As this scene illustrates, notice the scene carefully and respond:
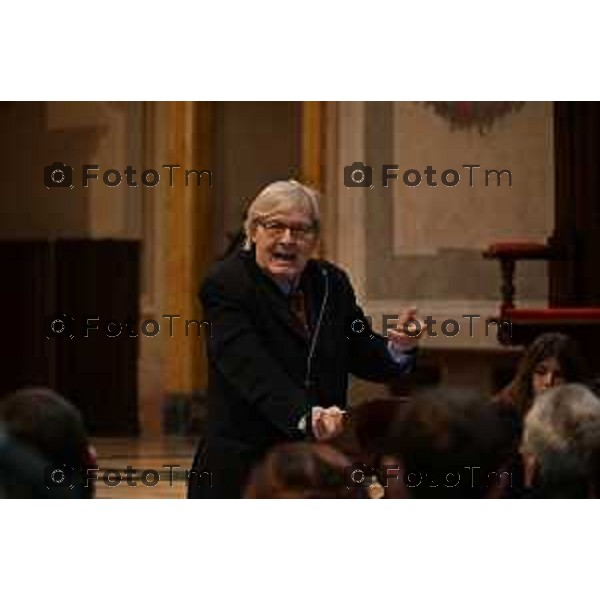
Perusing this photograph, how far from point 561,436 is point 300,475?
71 centimetres

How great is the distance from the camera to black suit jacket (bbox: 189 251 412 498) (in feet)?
14.8

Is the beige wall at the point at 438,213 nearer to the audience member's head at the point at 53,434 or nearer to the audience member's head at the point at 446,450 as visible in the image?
the audience member's head at the point at 446,450

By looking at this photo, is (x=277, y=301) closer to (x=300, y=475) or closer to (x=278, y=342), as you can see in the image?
(x=278, y=342)

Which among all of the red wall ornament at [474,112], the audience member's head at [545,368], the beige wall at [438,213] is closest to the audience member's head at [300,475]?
the audience member's head at [545,368]

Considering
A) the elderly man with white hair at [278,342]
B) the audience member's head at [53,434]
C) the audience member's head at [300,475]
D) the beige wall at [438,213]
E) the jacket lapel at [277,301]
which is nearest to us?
the audience member's head at [300,475]

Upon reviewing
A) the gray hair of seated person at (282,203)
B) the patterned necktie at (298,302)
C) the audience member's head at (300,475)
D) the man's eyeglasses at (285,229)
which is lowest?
the audience member's head at (300,475)

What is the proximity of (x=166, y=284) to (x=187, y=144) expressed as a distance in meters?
0.65

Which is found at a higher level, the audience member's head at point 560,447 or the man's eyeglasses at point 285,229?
the man's eyeglasses at point 285,229

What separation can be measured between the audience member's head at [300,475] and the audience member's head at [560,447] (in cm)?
56

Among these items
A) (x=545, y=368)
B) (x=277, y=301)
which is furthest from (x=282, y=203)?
(x=545, y=368)

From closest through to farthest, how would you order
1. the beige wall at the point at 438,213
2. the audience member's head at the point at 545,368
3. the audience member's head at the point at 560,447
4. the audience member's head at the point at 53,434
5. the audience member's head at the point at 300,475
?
the audience member's head at the point at 300,475 < the audience member's head at the point at 53,434 < the audience member's head at the point at 560,447 < the audience member's head at the point at 545,368 < the beige wall at the point at 438,213

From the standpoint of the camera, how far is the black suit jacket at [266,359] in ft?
14.8

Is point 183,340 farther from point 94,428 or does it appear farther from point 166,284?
point 94,428
